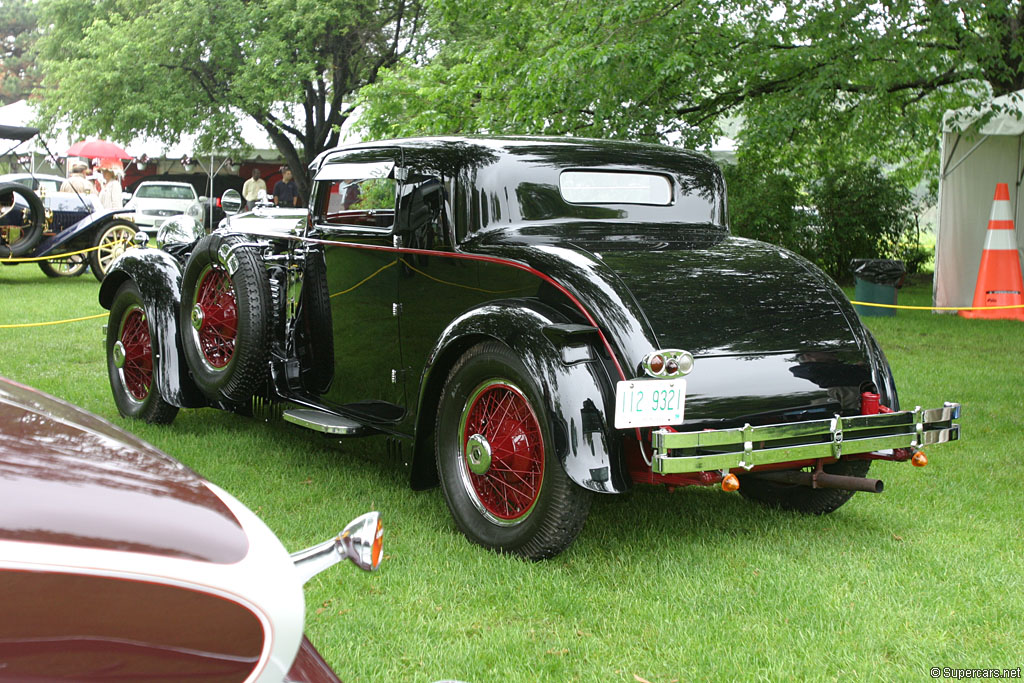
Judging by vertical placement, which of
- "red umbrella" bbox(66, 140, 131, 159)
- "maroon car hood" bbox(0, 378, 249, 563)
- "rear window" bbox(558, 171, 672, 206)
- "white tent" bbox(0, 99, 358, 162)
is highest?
"white tent" bbox(0, 99, 358, 162)

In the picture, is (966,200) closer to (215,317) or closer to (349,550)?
(215,317)

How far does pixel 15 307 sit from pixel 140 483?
12.4 metres

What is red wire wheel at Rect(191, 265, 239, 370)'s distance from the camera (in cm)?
573

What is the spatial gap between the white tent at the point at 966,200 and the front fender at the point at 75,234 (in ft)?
41.2

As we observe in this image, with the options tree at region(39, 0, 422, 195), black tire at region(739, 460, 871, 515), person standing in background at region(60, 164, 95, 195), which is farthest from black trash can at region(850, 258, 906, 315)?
tree at region(39, 0, 422, 195)

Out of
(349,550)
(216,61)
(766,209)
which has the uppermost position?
(216,61)

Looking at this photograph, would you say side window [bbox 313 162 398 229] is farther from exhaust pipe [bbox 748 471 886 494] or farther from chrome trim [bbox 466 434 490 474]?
exhaust pipe [bbox 748 471 886 494]

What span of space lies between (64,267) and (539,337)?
49.7 feet

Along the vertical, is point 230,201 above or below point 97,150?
below

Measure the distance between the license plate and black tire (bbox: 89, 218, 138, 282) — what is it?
45.9 ft

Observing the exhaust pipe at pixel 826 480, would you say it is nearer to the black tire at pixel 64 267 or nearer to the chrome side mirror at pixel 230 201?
the chrome side mirror at pixel 230 201

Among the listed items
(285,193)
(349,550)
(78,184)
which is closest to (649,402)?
(349,550)

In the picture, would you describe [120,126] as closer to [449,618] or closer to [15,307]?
[15,307]

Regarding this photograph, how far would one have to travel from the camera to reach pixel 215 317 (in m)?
5.77
